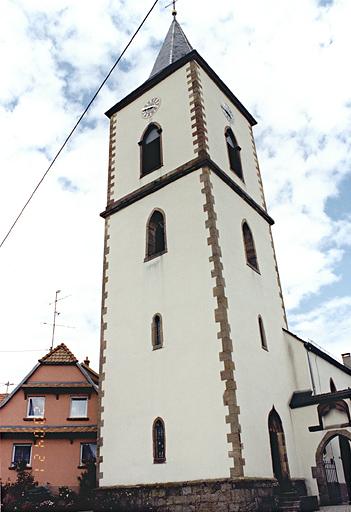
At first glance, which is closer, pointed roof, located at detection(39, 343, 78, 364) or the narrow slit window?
the narrow slit window

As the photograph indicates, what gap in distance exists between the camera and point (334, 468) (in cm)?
1725

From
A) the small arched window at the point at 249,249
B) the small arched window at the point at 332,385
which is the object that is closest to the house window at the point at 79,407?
the small arched window at the point at 249,249

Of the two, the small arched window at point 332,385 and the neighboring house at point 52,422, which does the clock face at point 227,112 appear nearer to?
the small arched window at point 332,385

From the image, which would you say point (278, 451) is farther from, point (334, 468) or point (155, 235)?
point (155, 235)

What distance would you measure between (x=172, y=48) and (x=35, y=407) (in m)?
16.1

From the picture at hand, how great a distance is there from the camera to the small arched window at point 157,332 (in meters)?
14.9

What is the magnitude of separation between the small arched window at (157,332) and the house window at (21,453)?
8483 mm

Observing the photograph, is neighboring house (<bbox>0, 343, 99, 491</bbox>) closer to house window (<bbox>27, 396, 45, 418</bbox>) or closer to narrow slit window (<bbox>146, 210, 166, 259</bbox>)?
house window (<bbox>27, 396, 45, 418</bbox>)

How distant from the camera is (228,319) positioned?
13.8 metres

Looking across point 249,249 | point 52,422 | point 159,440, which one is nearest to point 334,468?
point 159,440

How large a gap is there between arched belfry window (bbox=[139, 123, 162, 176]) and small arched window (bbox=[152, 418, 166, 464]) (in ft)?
28.5

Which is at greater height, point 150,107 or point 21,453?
point 150,107

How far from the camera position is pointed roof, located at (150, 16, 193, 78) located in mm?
21547

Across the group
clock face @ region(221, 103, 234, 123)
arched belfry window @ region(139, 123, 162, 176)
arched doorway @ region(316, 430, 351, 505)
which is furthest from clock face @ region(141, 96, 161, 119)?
arched doorway @ region(316, 430, 351, 505)
